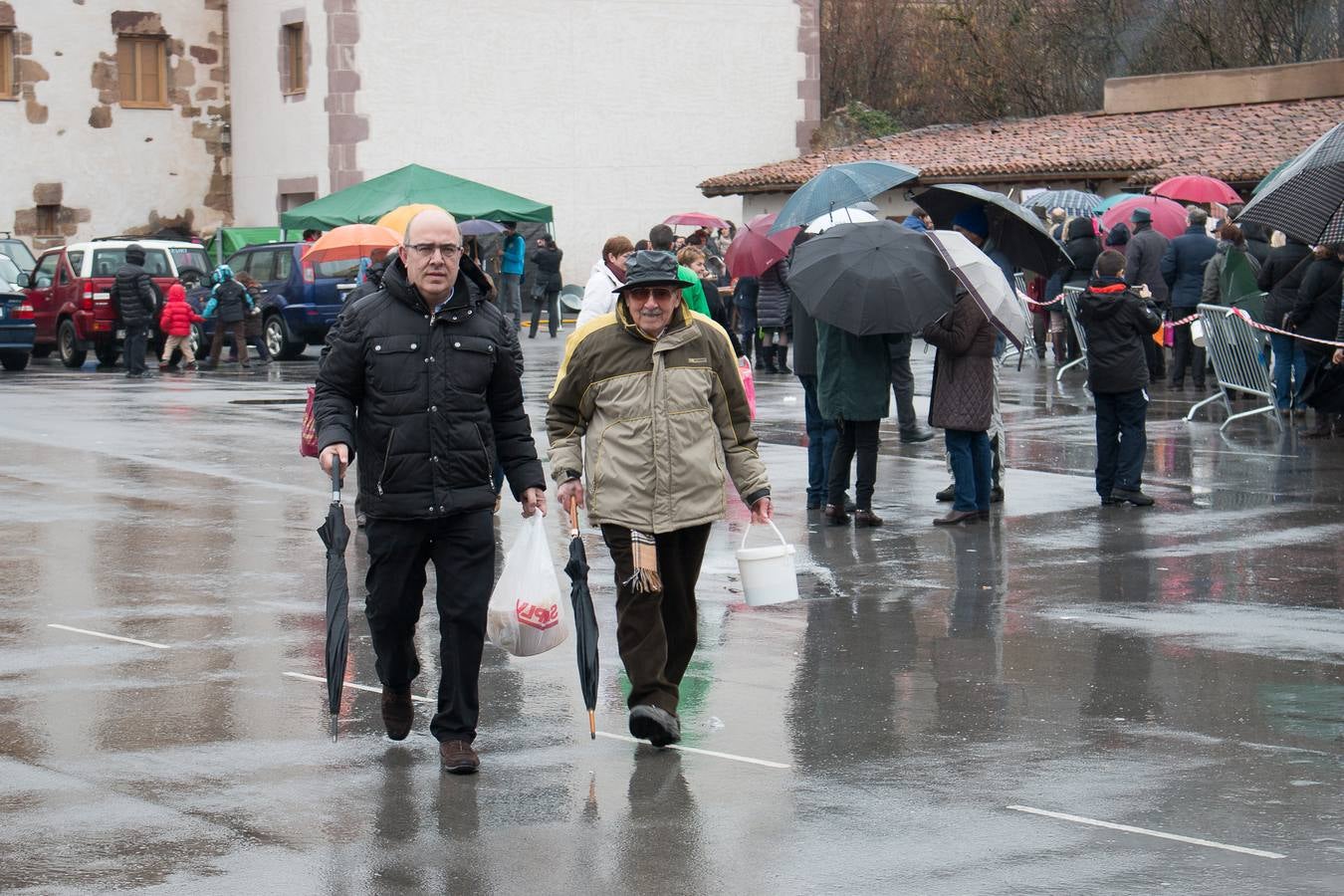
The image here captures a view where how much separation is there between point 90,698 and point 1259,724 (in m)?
4.26

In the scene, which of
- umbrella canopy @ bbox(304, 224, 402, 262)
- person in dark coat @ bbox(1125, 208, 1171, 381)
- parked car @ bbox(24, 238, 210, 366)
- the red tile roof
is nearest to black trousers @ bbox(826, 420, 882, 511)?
umbrella canopy @ bbox(304, 224, 402, 262)

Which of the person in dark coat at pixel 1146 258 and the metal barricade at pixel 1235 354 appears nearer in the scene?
the metal barricade at pixel 1235 354

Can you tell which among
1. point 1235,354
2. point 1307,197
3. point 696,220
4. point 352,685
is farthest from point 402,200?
point 352,685

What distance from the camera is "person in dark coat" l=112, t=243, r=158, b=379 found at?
26625 millimetres

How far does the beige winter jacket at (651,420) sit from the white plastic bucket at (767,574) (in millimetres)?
294

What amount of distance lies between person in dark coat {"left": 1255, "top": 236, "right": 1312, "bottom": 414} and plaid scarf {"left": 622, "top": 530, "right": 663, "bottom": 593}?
11843mm

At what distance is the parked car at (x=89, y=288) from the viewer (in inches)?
1146

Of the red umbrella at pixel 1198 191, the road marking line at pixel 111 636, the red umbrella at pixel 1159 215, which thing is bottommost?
the road marking line at pixel 111 636

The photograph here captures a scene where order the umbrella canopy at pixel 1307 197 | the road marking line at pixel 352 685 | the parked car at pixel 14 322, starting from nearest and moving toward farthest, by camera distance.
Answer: the road marking line at pixel 352 685
the umbrella canopy at pixel 1307 197
the parked car at pixel 14 322

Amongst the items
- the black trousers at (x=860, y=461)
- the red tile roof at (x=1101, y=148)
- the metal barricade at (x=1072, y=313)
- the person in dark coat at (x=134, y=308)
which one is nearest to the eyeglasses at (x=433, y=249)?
the black trousers at (x=860, y=461)

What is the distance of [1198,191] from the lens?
26312 mm

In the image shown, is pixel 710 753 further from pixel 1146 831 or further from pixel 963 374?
pixel 963 374

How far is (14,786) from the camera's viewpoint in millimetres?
6445

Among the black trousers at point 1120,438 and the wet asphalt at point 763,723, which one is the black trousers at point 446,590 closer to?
the wet asphalt at point 763,723
